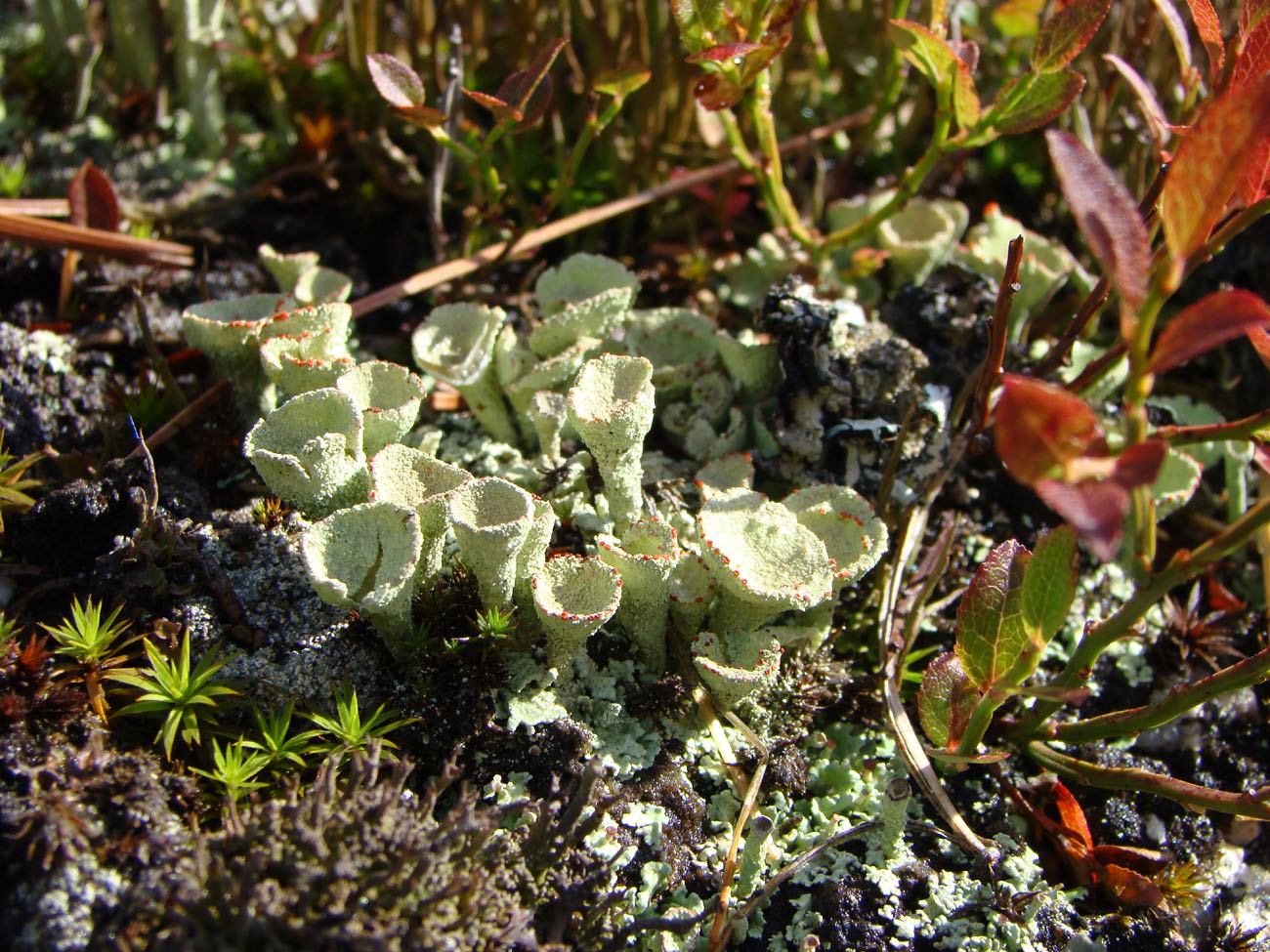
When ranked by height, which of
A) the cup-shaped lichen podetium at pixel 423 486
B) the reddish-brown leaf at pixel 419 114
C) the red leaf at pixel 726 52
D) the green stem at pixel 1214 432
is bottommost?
the cup-shaped lichen podetium at pixel 423 486

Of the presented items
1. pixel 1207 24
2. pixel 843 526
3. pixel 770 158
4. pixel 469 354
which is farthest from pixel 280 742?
pixel 1207 24

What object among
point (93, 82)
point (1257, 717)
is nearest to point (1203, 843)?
point (1257, 717)

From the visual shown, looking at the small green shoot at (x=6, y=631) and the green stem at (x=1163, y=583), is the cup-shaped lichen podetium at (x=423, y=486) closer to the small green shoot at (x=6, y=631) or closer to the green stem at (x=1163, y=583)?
the small green shoot at (x=6, y=631)

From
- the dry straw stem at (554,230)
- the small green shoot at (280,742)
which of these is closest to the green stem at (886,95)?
the dry straw stem at (554,230)

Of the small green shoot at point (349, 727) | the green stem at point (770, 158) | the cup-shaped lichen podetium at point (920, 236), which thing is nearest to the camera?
the small green shoot at point (349, 727)

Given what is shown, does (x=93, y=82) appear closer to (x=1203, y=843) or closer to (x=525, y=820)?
(x=525, y=820)

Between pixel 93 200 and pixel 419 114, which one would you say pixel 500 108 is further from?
pixel 93 200

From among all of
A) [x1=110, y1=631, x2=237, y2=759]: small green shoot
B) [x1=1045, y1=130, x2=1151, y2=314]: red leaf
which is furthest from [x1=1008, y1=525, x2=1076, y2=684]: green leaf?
[x1=110, y1=631, x2=237, y2=759]: small green shoot
